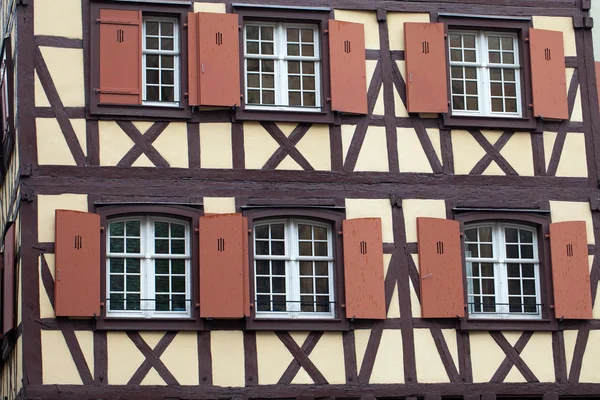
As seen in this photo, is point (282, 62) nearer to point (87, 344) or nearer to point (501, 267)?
point (501, 267)

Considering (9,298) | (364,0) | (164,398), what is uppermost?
(364,0)

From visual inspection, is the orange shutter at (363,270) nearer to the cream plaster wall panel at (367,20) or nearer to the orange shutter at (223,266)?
the orange shutter at (223,266)

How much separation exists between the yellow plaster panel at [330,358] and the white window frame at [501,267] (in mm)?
2020

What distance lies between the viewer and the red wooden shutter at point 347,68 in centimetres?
2177

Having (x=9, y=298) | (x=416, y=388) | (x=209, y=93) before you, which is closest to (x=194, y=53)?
(x=209, y=93)

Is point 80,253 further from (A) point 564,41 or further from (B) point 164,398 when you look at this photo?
(A) point 564,41

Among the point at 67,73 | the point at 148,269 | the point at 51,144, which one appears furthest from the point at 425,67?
the point at 51,144

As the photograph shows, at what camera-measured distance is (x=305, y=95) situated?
72.0ft

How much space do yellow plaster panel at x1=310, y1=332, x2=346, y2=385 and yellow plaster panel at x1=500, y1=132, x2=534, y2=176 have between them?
3667 mm

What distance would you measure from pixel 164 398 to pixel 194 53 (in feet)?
15.5

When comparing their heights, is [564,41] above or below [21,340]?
above

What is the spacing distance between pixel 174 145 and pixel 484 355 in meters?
5.11

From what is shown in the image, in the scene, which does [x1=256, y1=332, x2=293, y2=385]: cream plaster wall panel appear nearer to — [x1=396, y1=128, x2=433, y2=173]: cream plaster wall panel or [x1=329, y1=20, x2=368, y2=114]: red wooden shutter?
[x1=396, y1=128, x2=433, y2=173]: cream plaster wall panel

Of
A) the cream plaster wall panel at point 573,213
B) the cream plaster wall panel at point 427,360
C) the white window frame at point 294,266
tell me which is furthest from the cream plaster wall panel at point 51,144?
the cream plaster wall panel at point 573,213
